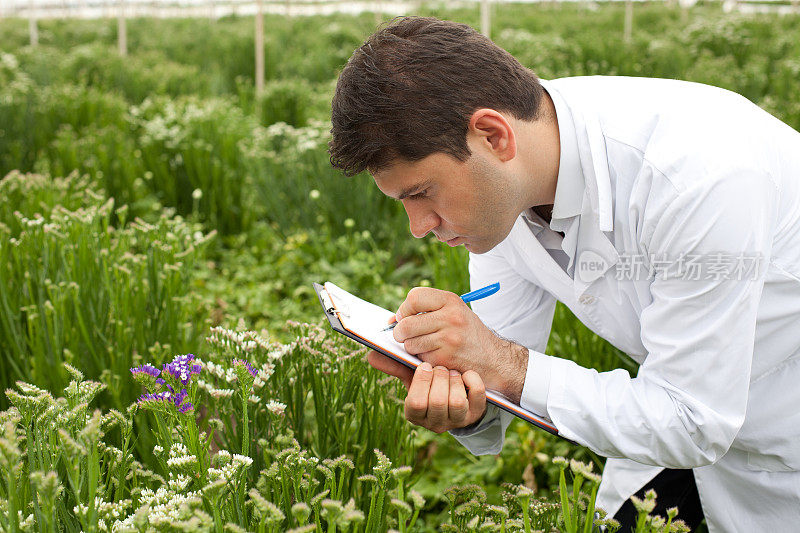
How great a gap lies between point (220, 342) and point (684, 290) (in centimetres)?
101

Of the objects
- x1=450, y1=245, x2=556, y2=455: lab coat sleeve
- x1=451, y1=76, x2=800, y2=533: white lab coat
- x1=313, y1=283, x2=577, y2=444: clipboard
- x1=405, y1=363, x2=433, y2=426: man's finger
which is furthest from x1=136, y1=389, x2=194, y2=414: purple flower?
x1=450, y1=245, x2=556, y2=455: lab coat sleeve

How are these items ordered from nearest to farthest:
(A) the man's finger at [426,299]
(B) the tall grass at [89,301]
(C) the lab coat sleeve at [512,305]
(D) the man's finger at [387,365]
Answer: (A) the man's finger at [426,299], (D) the man's finger at [387,365], (C) the lab coat sleeve at [512,305], (B) the tall grass at [89,301]

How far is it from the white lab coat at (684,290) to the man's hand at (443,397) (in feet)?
0.38

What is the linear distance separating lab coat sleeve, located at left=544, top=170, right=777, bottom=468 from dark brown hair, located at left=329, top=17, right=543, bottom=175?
1.27 ft

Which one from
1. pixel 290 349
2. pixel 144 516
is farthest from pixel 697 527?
pixel 144 516

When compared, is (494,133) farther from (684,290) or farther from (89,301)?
(89,301)

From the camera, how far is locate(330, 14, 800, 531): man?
1.27m

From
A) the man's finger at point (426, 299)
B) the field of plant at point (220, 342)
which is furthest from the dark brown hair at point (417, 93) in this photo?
the field of plant at point (220, 342)

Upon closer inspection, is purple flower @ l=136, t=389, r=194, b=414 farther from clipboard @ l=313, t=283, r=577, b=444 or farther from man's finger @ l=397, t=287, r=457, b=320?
man's finger @ l=397, t=287, r=457, b=320

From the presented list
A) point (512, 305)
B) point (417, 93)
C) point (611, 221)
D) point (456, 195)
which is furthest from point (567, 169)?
point (512, 305)

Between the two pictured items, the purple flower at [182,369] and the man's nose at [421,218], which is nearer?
the purple flower at [182,369]

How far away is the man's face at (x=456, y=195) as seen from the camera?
4.53 ft

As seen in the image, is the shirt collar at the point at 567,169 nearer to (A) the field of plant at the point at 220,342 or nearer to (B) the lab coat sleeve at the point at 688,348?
(B) the lab coat sleeve at the point at 688,348

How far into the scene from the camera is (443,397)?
1392mm
